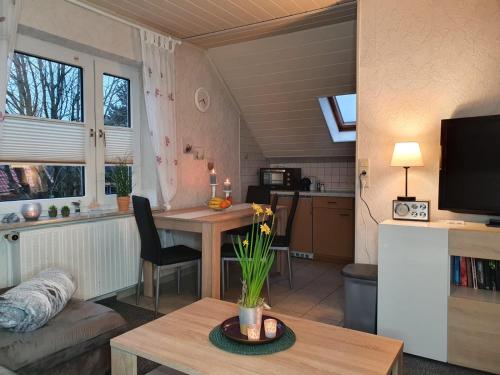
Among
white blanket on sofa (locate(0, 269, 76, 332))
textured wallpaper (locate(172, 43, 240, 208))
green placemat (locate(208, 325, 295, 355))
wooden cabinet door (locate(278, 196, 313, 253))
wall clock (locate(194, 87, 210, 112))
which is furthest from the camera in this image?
wooden cabinet door (locate(278, 196, 313, 253))

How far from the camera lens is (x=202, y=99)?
4113 millimetres

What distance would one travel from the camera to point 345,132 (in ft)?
15.3

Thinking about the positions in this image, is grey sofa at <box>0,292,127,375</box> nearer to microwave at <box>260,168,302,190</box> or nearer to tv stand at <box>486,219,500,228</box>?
tv stand at <box>486,219,500,228</box>

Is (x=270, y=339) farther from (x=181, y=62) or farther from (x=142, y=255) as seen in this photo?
(x=181, y=62)

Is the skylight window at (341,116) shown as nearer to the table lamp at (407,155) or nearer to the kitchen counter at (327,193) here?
the kitchen counter at (327,193)

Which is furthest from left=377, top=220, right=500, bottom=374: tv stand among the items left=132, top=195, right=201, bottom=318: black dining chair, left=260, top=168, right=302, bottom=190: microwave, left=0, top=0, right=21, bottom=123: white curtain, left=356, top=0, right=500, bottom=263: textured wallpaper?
left=260, top=168, right=302, bottom=190: microwave

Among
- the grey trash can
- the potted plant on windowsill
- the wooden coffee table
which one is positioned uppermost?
the potted plant on windowsill

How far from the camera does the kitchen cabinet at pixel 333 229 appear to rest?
14.6ft

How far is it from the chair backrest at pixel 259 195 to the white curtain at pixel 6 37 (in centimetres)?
263

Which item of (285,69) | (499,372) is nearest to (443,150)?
(499,372)

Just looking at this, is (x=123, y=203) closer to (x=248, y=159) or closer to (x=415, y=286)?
(x=248, y=159)

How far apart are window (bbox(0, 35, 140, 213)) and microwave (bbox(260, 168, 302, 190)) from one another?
6.64 ft

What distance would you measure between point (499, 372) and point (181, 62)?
3.50m

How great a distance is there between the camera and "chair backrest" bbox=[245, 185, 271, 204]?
4320 mm
